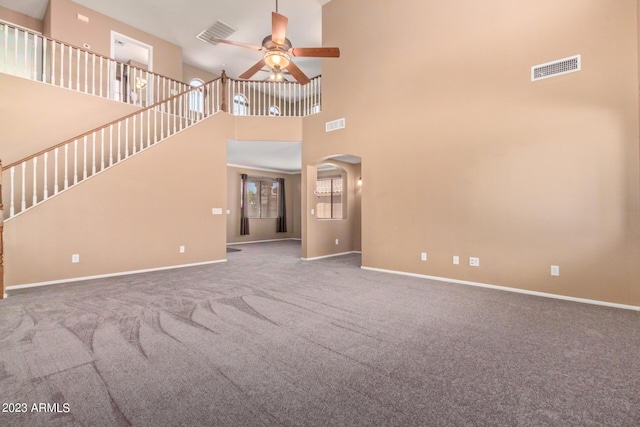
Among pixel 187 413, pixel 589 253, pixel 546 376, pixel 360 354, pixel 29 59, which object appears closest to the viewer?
pixel 187 413

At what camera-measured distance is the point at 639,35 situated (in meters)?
3.20

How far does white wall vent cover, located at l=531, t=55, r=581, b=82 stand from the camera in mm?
3570

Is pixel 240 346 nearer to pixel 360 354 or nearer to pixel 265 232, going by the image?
pixel 360 354

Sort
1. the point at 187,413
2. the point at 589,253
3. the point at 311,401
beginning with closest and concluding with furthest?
the point at 187,413 → the point at 311,401 → the point at 589,253

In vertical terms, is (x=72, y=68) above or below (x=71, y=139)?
above

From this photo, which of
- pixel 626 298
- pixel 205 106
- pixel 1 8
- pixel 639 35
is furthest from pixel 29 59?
pixel 626 298

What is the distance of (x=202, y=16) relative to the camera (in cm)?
684

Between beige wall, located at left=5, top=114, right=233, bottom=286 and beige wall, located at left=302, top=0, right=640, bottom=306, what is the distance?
3.21 m

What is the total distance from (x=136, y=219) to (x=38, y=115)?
2358mm

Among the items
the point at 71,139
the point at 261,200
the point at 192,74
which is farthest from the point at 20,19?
the point at 261,200

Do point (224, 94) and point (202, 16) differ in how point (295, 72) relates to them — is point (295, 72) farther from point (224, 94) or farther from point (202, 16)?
point (202, 16)

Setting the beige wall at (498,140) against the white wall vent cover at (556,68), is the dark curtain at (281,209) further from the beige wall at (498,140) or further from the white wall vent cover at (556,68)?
the white wall vent cover at (556,68)

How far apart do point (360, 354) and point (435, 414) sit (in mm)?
717

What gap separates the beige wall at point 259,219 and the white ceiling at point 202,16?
412 cm
